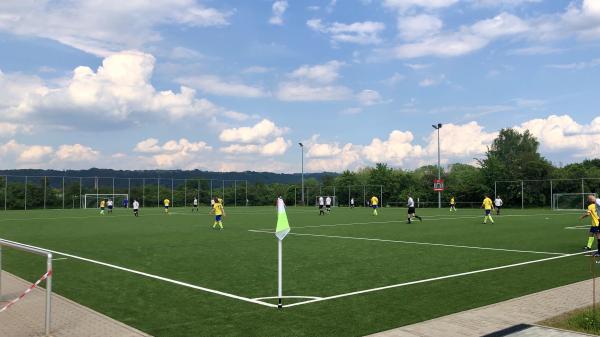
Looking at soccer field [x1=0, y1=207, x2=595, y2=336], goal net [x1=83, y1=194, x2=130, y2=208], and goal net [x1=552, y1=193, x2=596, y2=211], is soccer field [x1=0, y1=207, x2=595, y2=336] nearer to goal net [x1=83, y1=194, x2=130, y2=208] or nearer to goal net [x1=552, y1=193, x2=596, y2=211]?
goal net [x1=552, y1=193, x2=596, y2=211]

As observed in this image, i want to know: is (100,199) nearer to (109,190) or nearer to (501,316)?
(109,190)

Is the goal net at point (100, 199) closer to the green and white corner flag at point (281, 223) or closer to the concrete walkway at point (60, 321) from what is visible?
the concrete walkway at point (60, 321)

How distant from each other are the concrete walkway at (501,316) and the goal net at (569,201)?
47.3 metres

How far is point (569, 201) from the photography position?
172ft

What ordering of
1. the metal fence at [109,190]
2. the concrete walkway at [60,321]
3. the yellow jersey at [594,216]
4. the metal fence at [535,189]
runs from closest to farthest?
the concrete walkway at [60,321] < the yellow jersey at [594,216] < the metal fence at [535,189] < the metal fence at [109,190]

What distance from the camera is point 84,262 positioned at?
1368cm

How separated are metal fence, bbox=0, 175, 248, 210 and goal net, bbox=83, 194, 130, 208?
0.54m

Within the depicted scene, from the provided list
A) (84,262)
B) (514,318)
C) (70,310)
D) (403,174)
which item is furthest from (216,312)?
(403,174)

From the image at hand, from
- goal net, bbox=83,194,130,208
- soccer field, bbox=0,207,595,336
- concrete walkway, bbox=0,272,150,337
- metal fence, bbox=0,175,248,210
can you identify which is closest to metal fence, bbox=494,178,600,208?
metal fence, bbox=0,175,248,210

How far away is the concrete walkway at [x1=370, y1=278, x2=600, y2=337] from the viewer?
658 centimetres

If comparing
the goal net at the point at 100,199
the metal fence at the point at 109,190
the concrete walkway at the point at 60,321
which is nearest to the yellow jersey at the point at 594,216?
the concrete walkway at the point at 60,321

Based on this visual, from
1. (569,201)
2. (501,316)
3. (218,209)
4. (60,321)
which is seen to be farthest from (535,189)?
(60,321)

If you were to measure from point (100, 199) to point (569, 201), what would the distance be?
58.5 m

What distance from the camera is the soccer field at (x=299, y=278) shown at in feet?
24.7
